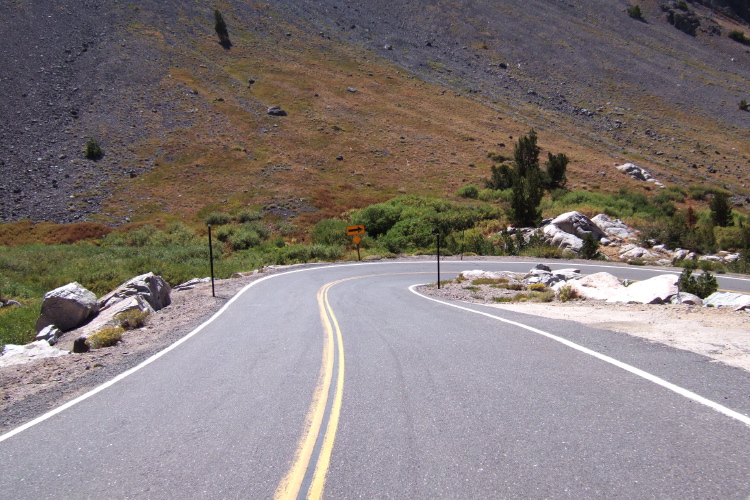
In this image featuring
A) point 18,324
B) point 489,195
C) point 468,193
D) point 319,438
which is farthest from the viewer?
point 468,193

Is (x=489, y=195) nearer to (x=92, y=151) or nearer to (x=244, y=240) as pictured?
(x=244, y=240)

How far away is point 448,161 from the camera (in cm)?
5578

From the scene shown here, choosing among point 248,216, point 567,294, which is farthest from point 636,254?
point 248,216

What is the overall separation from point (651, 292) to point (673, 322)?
4259mm

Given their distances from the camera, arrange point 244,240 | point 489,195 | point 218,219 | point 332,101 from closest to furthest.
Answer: point 244,240, point 218,219, point 489,195, point 332,101

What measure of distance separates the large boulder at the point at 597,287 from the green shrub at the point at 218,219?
3063cm

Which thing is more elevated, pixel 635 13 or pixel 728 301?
pixel 635 13

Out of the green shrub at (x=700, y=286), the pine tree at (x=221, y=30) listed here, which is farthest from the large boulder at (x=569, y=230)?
the pine tree at (x=221, y=30)

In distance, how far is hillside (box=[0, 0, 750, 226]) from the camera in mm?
46719

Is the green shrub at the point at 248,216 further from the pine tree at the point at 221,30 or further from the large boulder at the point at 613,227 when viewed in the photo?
the pine tree at the point at 221,30

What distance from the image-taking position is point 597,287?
43.8ft

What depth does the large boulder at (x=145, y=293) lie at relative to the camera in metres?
14.4

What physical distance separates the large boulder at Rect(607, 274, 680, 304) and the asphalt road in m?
4.86

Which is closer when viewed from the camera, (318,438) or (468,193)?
(318,438)
